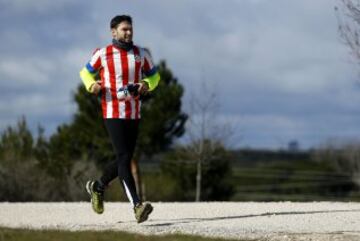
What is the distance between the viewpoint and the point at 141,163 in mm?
39188

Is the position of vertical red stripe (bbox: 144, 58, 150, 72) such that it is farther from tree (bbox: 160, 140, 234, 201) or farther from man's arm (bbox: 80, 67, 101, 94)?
tree (bbox: 160, 140, 234, 201)

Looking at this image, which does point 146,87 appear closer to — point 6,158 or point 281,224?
point 281,224

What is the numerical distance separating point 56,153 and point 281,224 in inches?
815

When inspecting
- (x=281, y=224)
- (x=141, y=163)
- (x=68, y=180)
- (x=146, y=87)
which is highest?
(x=146, y=87)

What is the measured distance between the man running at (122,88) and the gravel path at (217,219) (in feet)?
2.34

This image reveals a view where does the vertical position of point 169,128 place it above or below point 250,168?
above

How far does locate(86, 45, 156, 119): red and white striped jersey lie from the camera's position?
1030cm

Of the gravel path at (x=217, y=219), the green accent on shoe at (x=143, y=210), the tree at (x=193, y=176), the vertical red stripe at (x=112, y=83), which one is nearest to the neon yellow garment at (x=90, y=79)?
the vertical red stripe at (x=112, y=83)

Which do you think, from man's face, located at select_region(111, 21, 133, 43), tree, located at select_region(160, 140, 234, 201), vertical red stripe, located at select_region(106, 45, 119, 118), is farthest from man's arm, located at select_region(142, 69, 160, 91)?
tree, located at select_region(160, 140, 234, 201)

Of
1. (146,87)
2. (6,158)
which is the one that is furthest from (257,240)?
(6,158)

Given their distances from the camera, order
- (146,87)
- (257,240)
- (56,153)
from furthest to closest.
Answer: (56,153) < (146,87) < (257,240)

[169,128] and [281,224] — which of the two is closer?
[281,224]

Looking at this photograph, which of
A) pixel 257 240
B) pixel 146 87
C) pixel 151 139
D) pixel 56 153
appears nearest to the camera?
pixel 257 240

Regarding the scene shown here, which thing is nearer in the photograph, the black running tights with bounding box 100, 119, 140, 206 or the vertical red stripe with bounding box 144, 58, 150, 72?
the black running tights with bounding box 100, 119, 140, 206
